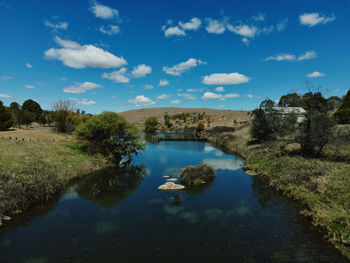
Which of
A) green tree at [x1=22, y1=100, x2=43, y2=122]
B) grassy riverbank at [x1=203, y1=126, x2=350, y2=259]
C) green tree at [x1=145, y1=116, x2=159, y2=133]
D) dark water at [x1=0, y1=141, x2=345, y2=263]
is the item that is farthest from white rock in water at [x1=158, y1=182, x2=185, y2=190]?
green tree at [x1=22, y1=100, x2=43, y2=122]

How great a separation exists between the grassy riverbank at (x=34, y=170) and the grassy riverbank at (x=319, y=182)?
26385mm

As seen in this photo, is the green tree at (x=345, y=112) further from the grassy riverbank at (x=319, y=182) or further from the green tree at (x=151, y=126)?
the green tree at (x=151, y=126)

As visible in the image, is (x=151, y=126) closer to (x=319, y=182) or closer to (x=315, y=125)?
(x=315, y=125)

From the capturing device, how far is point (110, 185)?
27797mm

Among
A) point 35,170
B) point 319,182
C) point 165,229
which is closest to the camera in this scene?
point 165,229

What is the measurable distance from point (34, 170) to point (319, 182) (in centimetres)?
3227

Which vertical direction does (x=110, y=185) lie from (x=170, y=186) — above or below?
below

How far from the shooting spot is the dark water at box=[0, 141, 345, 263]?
1319 cm

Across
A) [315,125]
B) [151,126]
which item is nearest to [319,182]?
[315,125]

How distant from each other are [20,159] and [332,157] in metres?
43.0

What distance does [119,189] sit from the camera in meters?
26.3

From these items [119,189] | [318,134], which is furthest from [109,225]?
[318,134]

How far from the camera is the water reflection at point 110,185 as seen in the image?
23.2 metres

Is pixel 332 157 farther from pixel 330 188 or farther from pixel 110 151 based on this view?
pixel 110 151
